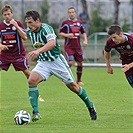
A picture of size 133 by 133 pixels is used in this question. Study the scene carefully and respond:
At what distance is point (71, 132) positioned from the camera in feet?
28.9

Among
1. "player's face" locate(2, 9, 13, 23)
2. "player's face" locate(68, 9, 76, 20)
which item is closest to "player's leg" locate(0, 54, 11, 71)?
"player's face" locate(2, 9, 13, 23)

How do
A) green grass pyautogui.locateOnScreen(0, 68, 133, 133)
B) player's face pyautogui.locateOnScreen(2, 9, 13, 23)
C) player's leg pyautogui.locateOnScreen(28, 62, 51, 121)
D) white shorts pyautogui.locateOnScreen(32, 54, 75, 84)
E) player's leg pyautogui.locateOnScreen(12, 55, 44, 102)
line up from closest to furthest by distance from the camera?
green grass pyautogui.locateOnScreen(0, 68, 133, 133)
player's leg pyautogui.locateOnScreen(28, 62, 51, 121)
white shorts pyautogui.locateOnScreen(32, 54, 75, 84)
player's face pyautogui.locateOnScreen(2, 9, 13, 23)
player's leg pyautogui.locateOnScreen(12, 55, 44, 102)

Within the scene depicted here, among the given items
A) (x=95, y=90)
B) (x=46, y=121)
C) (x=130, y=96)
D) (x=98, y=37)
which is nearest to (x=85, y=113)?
(x=46, y=121)

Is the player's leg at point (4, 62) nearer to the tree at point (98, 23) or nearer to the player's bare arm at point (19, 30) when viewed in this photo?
the player's bare arm at point (19, 30)

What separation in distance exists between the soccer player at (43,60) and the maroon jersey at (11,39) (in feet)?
10.1

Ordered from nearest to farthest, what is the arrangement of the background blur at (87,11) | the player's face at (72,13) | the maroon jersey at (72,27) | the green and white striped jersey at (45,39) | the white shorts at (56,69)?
the green and white striped jersey at (45,39)
the white shorts at (56,69)
the player's face at (72,13)
the maroon jersey at (72,27)
the background blur at (87,11)

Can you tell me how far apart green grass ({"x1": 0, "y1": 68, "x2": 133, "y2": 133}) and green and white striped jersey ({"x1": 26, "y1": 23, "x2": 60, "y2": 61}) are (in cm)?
115

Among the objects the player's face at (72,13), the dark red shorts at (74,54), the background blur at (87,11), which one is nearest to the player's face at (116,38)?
the player's face at (72,13)

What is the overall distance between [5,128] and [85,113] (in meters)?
2.25

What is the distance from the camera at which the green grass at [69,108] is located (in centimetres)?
926

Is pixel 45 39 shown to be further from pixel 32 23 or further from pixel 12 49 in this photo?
pixel 12 49

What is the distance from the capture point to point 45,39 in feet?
32.9

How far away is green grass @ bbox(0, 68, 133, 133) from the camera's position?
9255 mm

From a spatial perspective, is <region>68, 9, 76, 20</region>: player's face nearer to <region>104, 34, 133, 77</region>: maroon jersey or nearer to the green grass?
the green grass
